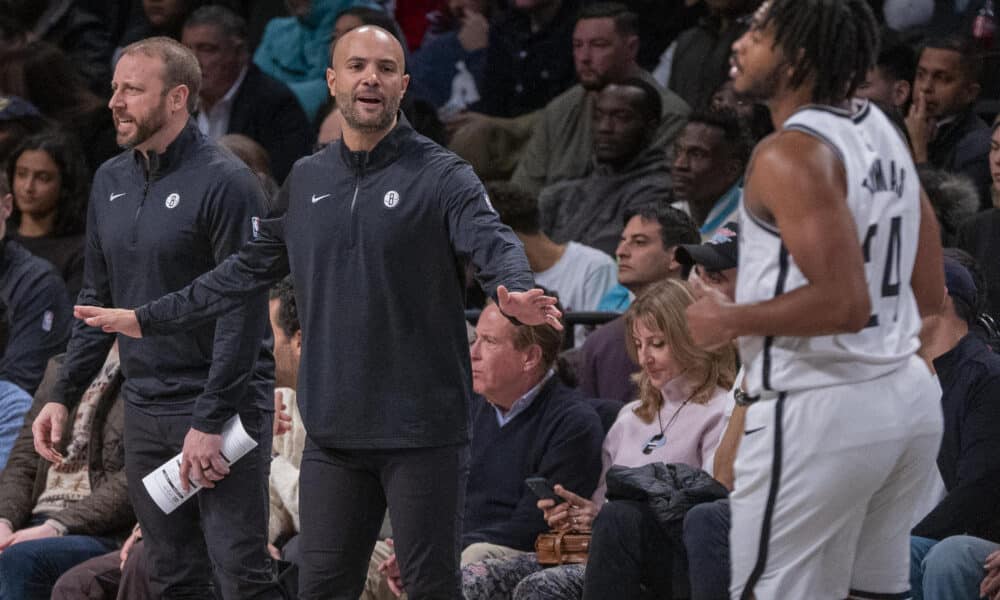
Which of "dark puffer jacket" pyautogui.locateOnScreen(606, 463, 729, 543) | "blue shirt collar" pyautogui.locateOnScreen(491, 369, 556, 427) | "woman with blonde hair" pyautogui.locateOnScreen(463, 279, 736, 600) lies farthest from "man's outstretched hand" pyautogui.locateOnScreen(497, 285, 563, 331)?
"blue shirt collar" pyautogui.locateOnScreen(491, 369, 556, 427)

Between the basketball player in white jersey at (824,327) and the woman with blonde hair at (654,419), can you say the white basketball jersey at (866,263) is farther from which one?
the woman with blonde hair at (654,419)

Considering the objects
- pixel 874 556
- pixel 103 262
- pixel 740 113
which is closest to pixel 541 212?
pixel 740 113

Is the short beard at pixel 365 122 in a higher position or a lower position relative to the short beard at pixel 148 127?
higher

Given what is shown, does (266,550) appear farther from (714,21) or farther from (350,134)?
(714,21)

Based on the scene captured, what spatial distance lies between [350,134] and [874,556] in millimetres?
1799

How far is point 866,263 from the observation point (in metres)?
3.11

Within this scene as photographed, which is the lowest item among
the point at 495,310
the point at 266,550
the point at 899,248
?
the point at 266,550

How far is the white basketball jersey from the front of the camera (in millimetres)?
3078

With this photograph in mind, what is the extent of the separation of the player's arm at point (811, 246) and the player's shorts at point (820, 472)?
163 millimetres

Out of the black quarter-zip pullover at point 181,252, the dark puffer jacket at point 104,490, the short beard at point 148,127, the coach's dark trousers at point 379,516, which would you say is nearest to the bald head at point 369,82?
the black quarter-zip pullover at point 181,252

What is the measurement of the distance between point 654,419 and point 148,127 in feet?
6.04

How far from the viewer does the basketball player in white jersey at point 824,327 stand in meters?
3.02

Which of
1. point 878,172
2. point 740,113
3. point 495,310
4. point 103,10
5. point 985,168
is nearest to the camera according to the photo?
point 878,172

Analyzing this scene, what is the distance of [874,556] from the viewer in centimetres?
323
